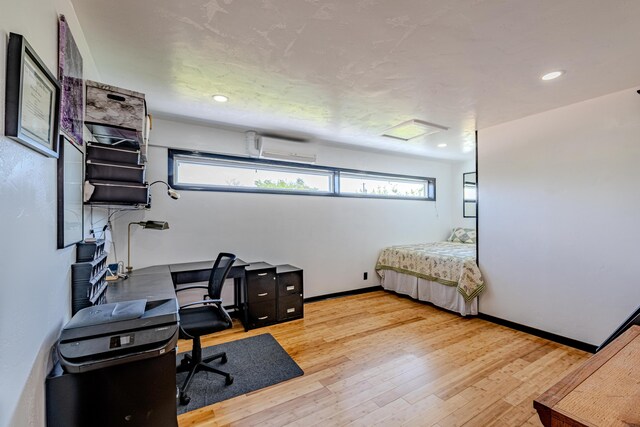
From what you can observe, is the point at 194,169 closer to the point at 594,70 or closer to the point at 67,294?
the point at 67,294

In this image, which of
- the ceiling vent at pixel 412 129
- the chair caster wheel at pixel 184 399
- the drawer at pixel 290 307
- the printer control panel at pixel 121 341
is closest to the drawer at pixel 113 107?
the printer control panel at pixel 121 341

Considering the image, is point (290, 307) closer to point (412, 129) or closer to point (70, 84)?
point (412, 129)

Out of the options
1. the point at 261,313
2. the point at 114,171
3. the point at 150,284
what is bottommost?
the point at 261,313

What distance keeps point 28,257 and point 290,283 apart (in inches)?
109

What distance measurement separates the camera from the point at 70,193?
58.1 inches

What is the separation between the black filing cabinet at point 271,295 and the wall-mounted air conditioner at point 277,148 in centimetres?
145

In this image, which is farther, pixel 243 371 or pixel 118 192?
pixel 243 371

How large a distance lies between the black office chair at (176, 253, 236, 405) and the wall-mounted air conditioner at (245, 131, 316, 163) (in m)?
1.75

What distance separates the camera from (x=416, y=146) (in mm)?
4535

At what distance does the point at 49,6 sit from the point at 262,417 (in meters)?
2.46

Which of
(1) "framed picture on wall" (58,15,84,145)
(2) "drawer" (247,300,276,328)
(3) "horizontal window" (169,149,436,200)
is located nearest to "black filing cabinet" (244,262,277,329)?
(2) "drawer" (247,300,276,328)

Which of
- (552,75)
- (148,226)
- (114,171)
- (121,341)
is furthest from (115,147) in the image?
(552,75)

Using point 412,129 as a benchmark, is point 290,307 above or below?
below

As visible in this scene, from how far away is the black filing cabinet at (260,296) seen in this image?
330cm
